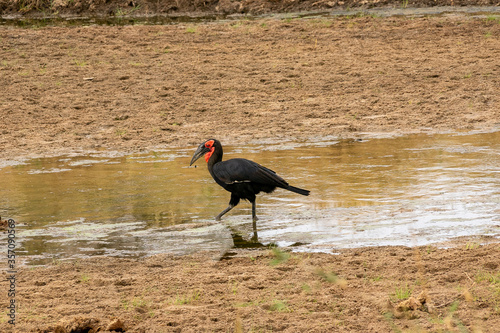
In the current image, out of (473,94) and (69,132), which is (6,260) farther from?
(473,94)

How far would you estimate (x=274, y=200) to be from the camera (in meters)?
9.12

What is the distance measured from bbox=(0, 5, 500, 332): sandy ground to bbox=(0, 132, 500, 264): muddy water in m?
0.54

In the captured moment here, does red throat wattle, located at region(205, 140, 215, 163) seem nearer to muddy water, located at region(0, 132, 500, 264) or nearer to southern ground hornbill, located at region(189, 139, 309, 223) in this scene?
southern ground hornbill, located at region(189, 139, 309, 223)

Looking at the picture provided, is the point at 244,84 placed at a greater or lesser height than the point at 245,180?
greater

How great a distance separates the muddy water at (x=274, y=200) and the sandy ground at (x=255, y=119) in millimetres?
536

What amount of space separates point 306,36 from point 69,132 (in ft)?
25.3

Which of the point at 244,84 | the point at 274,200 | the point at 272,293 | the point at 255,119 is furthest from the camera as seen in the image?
the point at 244,84

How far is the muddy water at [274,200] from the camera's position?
7527 mm

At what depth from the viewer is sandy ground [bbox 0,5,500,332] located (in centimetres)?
517

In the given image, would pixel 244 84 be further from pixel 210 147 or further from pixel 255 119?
pixel 210 147

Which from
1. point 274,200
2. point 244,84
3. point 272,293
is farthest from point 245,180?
point 244,84

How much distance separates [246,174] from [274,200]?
1.06m

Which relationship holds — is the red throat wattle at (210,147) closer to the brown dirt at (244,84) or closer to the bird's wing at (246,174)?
the bird's wing at (246,174)

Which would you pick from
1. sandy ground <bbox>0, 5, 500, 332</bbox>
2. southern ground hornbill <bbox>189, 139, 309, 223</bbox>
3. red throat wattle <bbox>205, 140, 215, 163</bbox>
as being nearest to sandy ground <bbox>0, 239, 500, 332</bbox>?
sandy ground <bbox>0, 5, 500, 332</bbox>
